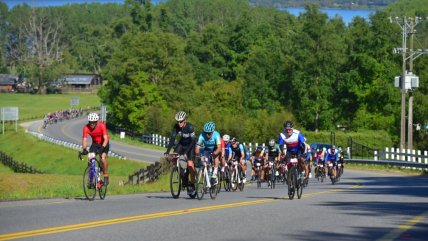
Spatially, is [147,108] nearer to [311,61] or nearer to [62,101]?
[311,61]

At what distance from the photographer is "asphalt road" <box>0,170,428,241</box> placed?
13625mm

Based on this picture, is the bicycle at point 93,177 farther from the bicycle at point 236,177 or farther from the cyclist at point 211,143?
the bicycle at point 236,177

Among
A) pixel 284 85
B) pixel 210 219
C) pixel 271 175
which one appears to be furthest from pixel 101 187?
pixel 284 85

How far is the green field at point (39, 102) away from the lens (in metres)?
151

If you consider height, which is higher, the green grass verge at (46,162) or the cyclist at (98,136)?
the cyclist at (98,136)

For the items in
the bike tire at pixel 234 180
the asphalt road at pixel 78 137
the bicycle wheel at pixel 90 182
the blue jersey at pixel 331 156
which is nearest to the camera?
the bicycle wheel at pixel 90 182

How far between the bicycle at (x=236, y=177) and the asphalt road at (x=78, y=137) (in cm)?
4090

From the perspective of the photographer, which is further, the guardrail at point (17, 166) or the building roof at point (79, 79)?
the building roof at point (79, 79)

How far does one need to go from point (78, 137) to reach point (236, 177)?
249 feet

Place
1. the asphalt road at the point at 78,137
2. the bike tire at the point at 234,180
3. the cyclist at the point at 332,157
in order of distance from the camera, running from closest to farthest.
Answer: the bike tire at the point at 234,180 → the cyclist at the point at 332,157 → the asphalt road at the point at 78,137

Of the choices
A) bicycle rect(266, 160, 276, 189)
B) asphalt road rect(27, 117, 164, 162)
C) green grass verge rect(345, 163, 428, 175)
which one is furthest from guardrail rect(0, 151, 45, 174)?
bicycle rect(266, 160, 276, 189)

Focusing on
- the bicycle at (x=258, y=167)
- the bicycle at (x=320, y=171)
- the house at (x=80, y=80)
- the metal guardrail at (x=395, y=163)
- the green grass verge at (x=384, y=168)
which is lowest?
the green grass verge at (x=384, y=168)

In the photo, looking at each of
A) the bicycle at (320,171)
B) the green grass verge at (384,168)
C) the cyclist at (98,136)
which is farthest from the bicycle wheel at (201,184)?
the green grass verge at (384,168)

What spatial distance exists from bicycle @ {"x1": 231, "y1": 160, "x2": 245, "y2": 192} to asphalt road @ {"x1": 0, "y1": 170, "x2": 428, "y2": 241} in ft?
22.1
